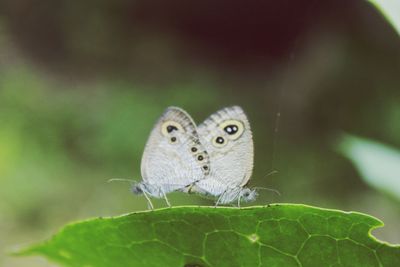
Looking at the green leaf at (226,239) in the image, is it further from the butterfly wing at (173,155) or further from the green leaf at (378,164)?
the butterfly wing at (173,155)

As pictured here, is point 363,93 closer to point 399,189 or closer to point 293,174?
point 293,174

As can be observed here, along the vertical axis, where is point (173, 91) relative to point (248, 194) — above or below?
above

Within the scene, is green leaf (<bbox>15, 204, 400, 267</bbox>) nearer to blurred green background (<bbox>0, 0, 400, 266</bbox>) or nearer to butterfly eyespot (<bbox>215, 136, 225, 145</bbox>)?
butterfly eyespot (<bbox>215, 136, 225, 145</bbox>)

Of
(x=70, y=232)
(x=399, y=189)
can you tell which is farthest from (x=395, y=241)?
(x=70, y=232)

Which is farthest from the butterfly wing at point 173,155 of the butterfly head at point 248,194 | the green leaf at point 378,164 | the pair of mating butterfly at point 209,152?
the green leaf at point 378,164

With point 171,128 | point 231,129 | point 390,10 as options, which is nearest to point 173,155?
point 171,128

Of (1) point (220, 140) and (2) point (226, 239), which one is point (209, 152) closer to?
(1) point (220, 140)
